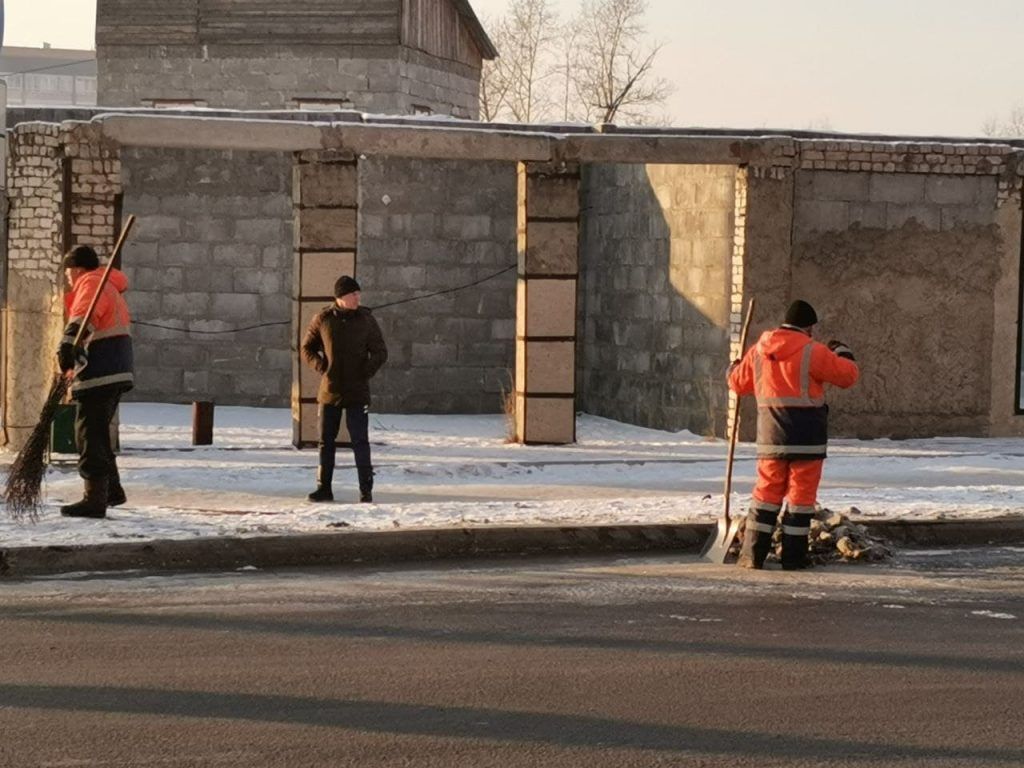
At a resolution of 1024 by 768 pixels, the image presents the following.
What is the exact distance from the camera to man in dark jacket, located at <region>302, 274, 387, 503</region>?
45.8 ft

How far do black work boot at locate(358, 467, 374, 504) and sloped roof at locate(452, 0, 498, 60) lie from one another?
23088 millimetres

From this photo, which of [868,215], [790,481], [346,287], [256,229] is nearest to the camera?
[790,481]

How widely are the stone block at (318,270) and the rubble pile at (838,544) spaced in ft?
22.2

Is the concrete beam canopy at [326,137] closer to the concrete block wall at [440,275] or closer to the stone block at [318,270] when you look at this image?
the stone block at [318,270]

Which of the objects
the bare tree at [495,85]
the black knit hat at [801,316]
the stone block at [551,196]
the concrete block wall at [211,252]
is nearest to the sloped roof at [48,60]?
the bare tree at [495,85]

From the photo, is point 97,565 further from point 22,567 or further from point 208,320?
point 208,320

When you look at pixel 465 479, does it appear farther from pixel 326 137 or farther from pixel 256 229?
pixel 256 229

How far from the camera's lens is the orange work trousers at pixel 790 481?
11.3m

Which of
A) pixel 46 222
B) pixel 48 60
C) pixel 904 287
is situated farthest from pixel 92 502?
pixel 48 60

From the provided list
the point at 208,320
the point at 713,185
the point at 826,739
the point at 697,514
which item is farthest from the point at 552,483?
the point at 826,739

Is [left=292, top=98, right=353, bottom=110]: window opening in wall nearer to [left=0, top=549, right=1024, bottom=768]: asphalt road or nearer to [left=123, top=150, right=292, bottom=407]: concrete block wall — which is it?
[left=123, top=150, right=292, bottom=407]: concrete block wall

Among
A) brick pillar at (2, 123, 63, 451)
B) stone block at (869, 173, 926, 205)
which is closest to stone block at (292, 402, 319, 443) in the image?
brick pillar at (2, 123, 63, 451)

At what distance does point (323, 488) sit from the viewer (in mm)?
14023

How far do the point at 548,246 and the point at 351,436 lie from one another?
4876 millimetres
